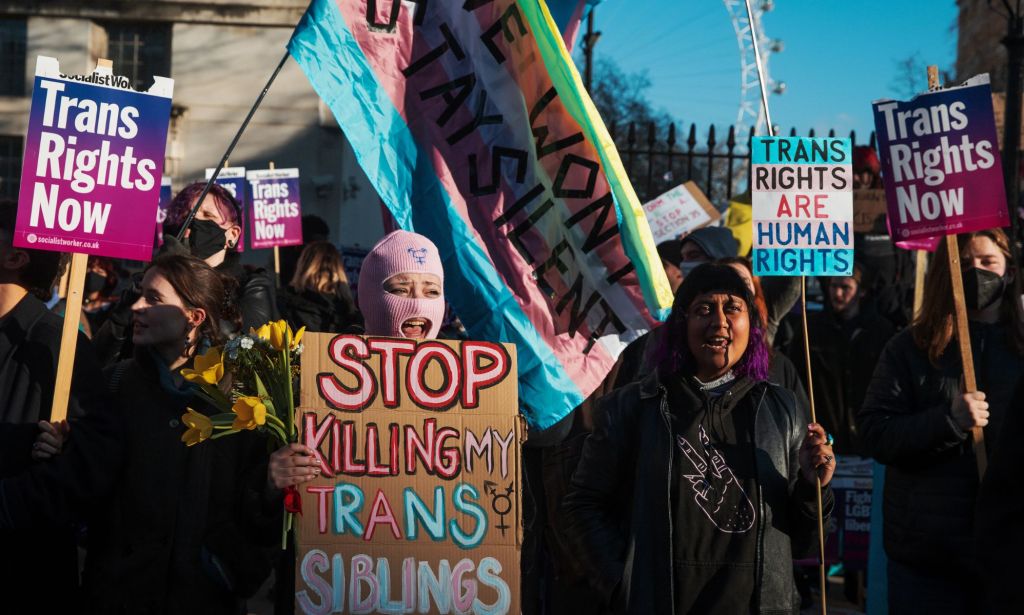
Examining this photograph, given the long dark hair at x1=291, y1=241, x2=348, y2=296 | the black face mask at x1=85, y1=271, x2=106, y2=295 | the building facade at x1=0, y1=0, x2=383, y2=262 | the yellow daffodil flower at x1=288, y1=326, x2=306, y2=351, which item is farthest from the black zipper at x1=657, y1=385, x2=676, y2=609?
the building facade at x1=0, y1=0, x2=383, y2=262

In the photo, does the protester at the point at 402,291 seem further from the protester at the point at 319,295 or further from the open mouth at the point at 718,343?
the protester at the point at 319,295

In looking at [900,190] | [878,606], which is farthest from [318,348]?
[878,606]

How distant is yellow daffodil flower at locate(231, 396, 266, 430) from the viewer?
3367mm

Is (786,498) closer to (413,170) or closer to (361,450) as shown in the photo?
(361,450)

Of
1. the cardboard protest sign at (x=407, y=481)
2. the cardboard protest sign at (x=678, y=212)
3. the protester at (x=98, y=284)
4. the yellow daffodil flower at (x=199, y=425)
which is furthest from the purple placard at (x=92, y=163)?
the cardboard protest sign at (x=678, y=212)

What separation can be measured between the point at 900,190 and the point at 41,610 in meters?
3.41

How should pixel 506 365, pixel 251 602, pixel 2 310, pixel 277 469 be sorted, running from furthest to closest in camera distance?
1. pixel 251 602
2. pixel 2 310
3. pixel 506 365
4. pixel 277 469

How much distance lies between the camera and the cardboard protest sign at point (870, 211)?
10.1m

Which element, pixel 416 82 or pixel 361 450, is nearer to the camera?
pixel 361 450

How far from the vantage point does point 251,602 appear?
773 cm

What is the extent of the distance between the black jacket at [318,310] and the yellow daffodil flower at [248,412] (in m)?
3.98

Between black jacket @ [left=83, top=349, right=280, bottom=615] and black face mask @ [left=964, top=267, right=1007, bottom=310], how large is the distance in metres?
2.70

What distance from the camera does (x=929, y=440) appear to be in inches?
172

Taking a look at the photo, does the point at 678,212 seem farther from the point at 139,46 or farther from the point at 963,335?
the point at 139,46
